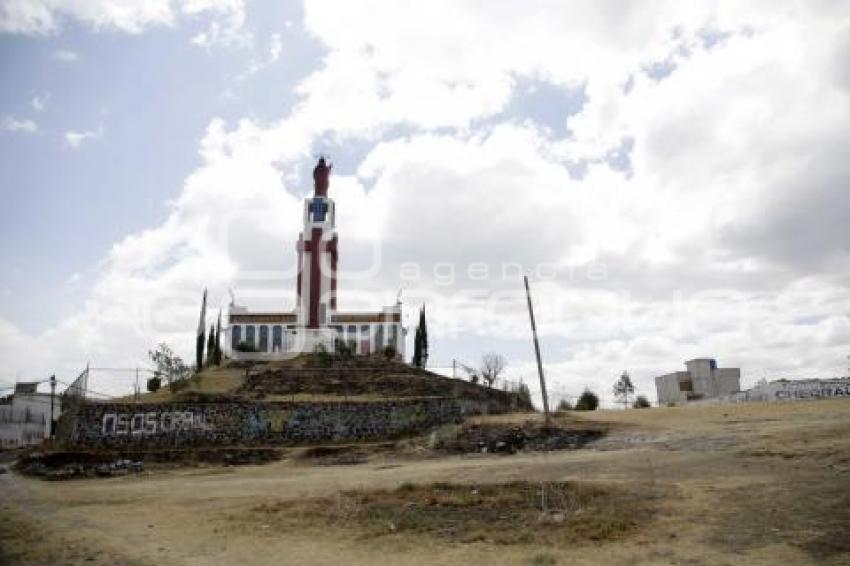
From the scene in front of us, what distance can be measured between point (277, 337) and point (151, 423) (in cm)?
2738

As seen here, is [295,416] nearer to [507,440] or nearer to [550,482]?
[507,440]

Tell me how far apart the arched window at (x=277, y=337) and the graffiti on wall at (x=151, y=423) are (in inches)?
1005

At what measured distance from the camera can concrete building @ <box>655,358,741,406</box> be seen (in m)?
58.2

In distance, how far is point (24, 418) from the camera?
57.5 metres

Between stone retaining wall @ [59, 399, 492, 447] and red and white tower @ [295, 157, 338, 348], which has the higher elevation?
red and white tower @ [295, 157, 338, 348]

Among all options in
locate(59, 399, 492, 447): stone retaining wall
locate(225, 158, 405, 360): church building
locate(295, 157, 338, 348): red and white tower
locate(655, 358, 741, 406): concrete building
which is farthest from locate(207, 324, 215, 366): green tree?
locate(655, 358, 741, 406): concrete building

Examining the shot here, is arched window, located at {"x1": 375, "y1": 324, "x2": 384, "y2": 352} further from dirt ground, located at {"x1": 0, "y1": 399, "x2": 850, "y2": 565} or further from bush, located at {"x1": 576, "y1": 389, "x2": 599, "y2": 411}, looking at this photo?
dirt ground, located at {"x1": 0, "y1": 399, "x2": 850, "y2": 565}

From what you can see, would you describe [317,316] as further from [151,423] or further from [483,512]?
[483,512]

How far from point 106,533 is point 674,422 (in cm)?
2205

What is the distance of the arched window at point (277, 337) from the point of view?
59094mm

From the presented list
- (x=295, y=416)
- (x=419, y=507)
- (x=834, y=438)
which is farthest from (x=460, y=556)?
(x=295, y=416)

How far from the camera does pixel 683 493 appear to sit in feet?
45.3

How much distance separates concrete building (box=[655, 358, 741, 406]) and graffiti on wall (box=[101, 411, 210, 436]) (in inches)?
1615

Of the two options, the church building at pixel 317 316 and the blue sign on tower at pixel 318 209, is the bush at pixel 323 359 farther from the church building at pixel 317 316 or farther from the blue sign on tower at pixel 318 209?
the blue sign on tower at pixel 318 209
